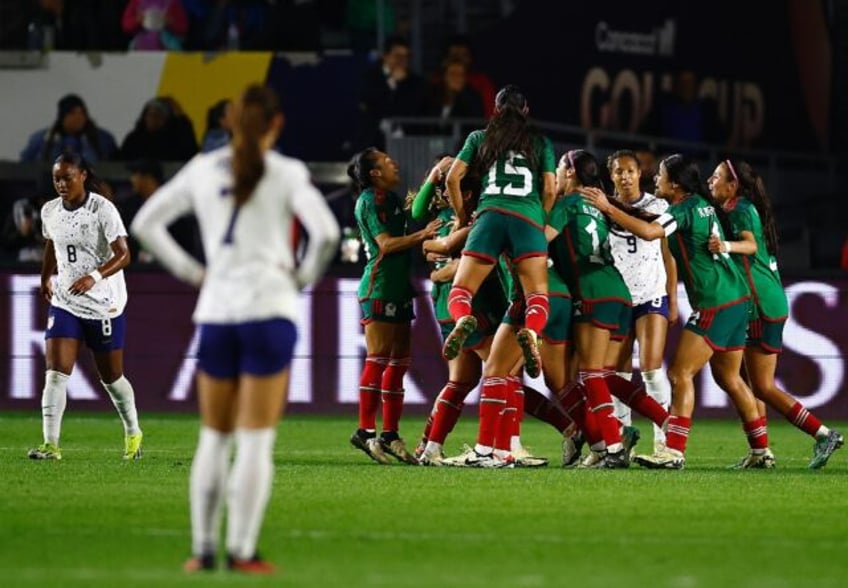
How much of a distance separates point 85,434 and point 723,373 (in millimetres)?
6228

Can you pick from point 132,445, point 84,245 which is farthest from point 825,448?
point 84,245

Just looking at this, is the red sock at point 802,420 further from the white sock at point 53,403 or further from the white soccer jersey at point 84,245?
the white sock at point 53,403

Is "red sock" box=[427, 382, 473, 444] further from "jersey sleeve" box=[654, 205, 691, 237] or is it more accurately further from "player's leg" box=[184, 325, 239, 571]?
"player's leg" box=[184, 325, 239, 571]

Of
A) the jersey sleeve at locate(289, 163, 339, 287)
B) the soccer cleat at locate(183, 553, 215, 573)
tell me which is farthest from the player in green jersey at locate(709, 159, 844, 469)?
the soccer cleat at locate(183, 553, 215, 573)

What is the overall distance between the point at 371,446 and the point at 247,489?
6.30 m

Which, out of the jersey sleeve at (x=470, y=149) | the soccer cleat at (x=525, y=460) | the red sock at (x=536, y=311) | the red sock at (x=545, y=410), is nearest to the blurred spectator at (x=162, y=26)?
the red sock at (x=545, y=410)

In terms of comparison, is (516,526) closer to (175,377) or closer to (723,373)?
(723,373)

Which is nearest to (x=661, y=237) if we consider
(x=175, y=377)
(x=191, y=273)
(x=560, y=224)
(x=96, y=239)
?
(x=560, y=224)

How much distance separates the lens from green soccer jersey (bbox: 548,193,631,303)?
14.6m

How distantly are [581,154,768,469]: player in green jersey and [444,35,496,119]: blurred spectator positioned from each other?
785cm

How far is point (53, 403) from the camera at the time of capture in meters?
15.3

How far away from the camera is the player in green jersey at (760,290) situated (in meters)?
15.1

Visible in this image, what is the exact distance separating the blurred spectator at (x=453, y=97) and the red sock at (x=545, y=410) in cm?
749

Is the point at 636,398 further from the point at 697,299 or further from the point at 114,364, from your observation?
the point at 114,364
